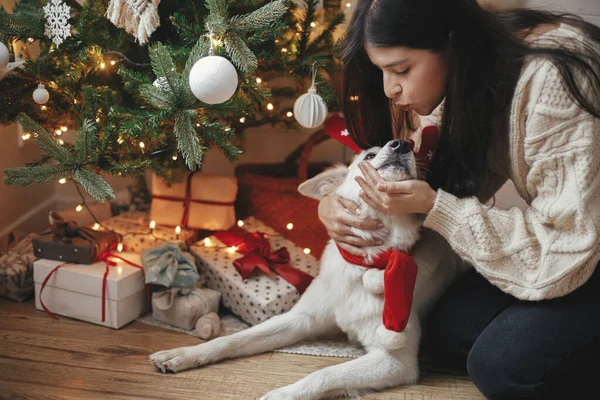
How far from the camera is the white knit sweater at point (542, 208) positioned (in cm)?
131

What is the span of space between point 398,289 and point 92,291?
984mm

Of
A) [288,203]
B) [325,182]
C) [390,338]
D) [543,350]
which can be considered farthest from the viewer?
[288,203]

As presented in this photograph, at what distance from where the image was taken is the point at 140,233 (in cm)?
212

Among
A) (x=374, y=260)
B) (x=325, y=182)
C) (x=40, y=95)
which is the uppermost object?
(x=40, y=95)

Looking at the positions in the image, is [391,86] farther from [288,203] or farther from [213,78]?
[288,203]

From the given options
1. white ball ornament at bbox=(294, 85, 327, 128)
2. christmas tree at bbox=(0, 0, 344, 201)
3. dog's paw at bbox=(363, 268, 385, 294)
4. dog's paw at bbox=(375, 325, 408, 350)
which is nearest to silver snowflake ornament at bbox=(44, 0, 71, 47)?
christmas tree at bbox=(0, 0, 344, 201)

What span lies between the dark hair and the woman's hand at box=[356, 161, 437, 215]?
14cm

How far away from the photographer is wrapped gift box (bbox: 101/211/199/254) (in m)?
2.07

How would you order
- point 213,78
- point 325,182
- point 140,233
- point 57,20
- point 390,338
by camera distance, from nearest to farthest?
point 213,78 < point 390,338 < point 57,20 < point 325,182 < point 140,233

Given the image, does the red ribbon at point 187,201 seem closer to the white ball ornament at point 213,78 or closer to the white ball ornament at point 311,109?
the white ball ornament at point 311,109

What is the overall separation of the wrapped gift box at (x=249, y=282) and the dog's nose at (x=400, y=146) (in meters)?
0.66

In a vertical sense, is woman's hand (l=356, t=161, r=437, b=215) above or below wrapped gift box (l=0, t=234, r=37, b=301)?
above

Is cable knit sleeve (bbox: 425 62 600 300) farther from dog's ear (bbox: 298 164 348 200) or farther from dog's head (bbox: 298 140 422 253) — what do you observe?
dog's ear (bbox: 298 164 348 200)

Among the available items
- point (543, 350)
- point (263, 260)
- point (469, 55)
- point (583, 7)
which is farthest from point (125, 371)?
point (583, 7)
